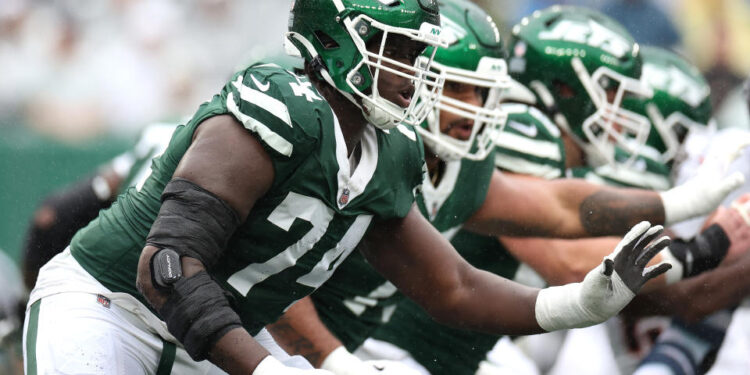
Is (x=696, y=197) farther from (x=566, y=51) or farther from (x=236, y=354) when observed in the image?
(x=236, y=354)

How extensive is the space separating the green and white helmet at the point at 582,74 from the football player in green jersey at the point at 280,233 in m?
2.00

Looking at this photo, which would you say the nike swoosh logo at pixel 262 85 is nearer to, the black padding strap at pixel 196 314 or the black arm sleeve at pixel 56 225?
the black padding strap at pixel 196 314

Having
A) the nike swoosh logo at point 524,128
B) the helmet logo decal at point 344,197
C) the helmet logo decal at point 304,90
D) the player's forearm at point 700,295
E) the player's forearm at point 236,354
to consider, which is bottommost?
the player's forearm at point 700,295

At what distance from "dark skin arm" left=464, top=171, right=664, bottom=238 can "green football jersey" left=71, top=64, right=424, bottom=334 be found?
3.44ft

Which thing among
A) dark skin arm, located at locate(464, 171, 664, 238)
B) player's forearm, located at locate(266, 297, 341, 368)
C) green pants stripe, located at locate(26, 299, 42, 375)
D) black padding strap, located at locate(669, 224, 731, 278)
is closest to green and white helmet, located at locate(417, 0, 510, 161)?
dark skin arm, located at locate(464, 171, 664, 238)

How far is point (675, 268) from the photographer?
422 cm

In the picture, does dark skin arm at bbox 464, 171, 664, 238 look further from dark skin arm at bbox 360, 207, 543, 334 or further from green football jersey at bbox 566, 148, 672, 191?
green football jersey at bbox 566, 148, 672, 191

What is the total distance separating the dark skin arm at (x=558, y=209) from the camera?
12.2 ft

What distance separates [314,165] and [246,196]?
0.20 metres

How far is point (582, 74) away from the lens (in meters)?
4.69

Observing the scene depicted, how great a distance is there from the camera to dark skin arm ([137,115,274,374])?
2.17 meters

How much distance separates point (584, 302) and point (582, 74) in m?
2.17

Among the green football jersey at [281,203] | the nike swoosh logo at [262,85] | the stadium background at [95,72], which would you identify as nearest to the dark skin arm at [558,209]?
the green football jersey at [281,203]

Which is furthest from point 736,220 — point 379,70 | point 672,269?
point 379,70
